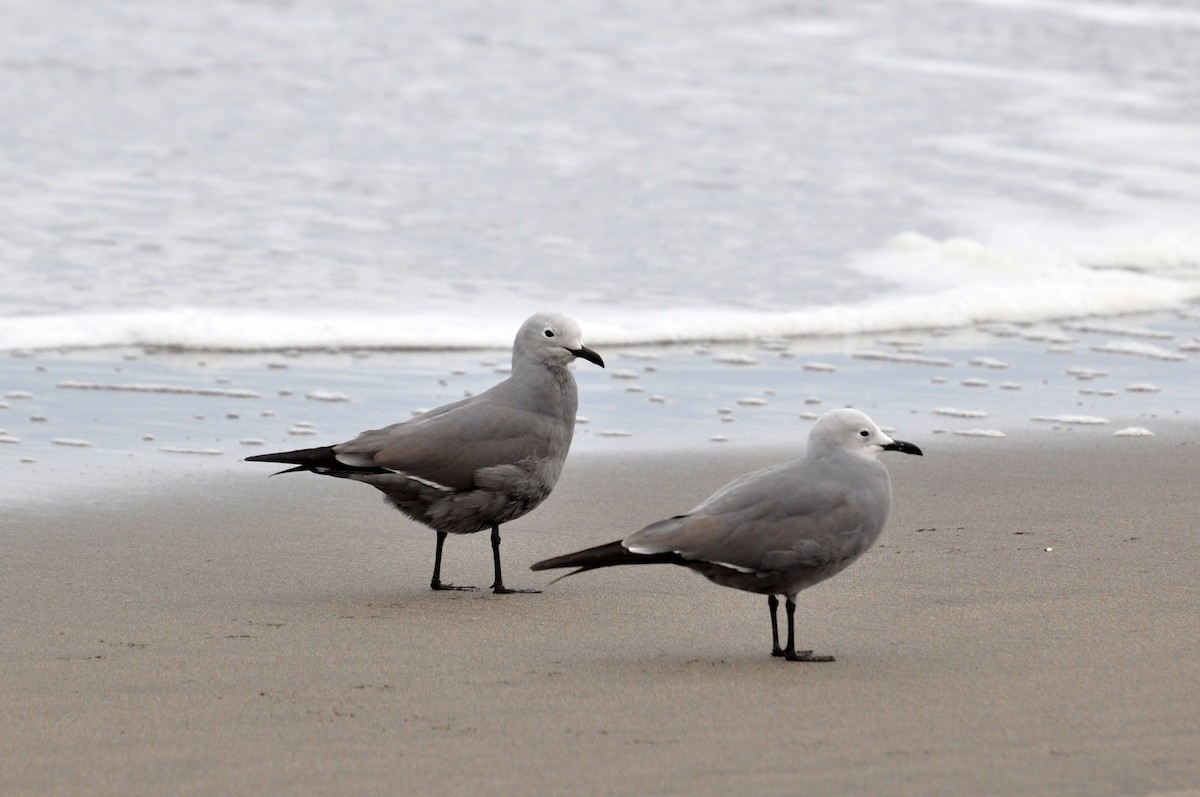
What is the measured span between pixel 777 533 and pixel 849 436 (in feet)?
1.47

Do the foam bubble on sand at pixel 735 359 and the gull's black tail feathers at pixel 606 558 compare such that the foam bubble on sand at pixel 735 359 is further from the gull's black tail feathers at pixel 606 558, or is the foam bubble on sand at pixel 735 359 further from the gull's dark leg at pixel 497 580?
the gull's black tail feathers at pixel 606 558

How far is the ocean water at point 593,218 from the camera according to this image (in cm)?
912

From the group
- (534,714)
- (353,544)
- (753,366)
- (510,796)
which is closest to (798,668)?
(534,714)

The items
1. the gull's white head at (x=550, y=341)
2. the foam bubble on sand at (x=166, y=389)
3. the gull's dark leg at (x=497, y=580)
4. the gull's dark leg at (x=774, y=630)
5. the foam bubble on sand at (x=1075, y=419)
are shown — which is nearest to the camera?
the gull's dark leg at (x=774, y=630)

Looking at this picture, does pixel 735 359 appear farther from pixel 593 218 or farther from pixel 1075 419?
pixel 593 218

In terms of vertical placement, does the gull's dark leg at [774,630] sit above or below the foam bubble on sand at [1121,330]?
below

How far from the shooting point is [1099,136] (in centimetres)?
1817

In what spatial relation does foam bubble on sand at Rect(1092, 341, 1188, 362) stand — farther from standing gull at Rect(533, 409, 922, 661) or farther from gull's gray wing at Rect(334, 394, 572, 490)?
standing gull at Rect(533, 409, 922, 661)

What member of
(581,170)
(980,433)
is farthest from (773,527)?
(581,170)

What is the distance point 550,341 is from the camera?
6.30 m

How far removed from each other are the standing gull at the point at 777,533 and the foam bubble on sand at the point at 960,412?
3780 mm

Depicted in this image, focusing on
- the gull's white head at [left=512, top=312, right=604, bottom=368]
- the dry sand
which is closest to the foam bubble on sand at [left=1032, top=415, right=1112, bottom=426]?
the dry sand

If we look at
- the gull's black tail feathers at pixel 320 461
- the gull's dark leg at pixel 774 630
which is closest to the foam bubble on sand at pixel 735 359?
the gull's black tail feathers at pixel 320 461

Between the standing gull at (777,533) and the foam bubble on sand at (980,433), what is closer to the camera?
the standing gull at (777,533)
